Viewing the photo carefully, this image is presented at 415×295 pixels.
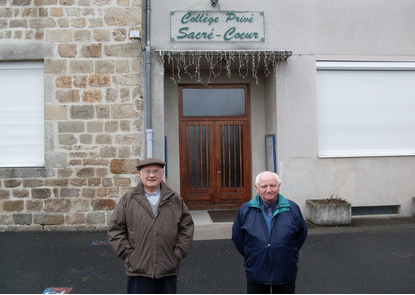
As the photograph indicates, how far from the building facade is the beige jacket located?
11.9 ft

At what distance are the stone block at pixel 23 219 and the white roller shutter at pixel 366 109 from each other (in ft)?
19.2

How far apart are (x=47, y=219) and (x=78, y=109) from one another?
2.11 m

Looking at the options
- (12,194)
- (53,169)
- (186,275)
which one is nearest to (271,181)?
(186,275)

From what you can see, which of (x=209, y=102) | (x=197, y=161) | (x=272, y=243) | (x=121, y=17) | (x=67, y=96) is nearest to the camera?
(x=272, y=243)

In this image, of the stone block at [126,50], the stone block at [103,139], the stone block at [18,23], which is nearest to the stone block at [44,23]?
the stone block at [18,23]

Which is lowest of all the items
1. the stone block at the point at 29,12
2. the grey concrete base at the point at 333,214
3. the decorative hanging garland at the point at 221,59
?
the grey concrete base at the point at 333,214

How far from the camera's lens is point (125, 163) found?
6090mm

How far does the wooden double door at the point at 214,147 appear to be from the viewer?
7602 millimetres

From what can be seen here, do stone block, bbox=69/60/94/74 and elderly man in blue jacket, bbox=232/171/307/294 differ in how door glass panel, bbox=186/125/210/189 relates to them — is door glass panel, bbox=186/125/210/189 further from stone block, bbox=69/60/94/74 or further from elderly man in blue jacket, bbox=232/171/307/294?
elderly man in blue jacket, bbox=232/171/307/294

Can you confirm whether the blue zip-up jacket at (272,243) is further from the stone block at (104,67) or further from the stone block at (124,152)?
the stone block at (104,67)

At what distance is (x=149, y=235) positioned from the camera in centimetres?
245

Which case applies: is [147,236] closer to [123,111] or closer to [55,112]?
[123,111]

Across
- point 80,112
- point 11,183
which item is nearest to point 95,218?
point 11,183

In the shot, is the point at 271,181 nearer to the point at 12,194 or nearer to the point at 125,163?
the point at 125,163
